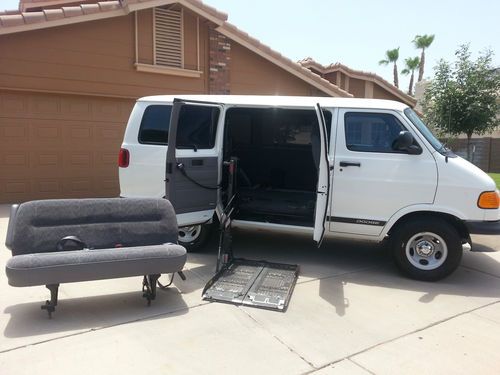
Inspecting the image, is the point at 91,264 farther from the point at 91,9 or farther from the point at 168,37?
the point at 168,37

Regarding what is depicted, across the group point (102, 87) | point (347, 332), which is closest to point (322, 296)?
point (347, 332)

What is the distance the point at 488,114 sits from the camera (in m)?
18.9

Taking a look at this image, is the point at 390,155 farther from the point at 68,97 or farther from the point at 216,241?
the point at 68,97

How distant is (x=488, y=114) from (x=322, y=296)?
17886 mm

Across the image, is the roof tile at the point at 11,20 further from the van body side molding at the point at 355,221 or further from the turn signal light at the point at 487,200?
the turn signal light at the point at 487,200

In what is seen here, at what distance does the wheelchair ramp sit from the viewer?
4.43 metres

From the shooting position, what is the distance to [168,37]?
10406mm

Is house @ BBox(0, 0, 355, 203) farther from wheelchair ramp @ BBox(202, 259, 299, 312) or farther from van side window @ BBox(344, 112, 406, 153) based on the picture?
van side window @ BBox(344, 112, 406, 153)

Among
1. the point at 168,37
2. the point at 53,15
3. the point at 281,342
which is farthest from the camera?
the point at 168,37

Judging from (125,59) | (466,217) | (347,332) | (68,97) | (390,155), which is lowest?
(347,332)

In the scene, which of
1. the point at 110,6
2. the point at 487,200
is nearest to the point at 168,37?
the point at 110,6

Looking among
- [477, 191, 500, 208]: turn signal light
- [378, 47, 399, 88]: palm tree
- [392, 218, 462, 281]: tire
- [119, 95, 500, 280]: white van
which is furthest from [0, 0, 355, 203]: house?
Result: [378, 47, 399, 88]: palm tree

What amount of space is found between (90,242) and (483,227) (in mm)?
4410

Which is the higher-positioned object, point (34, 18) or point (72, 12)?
point (72, 12)
